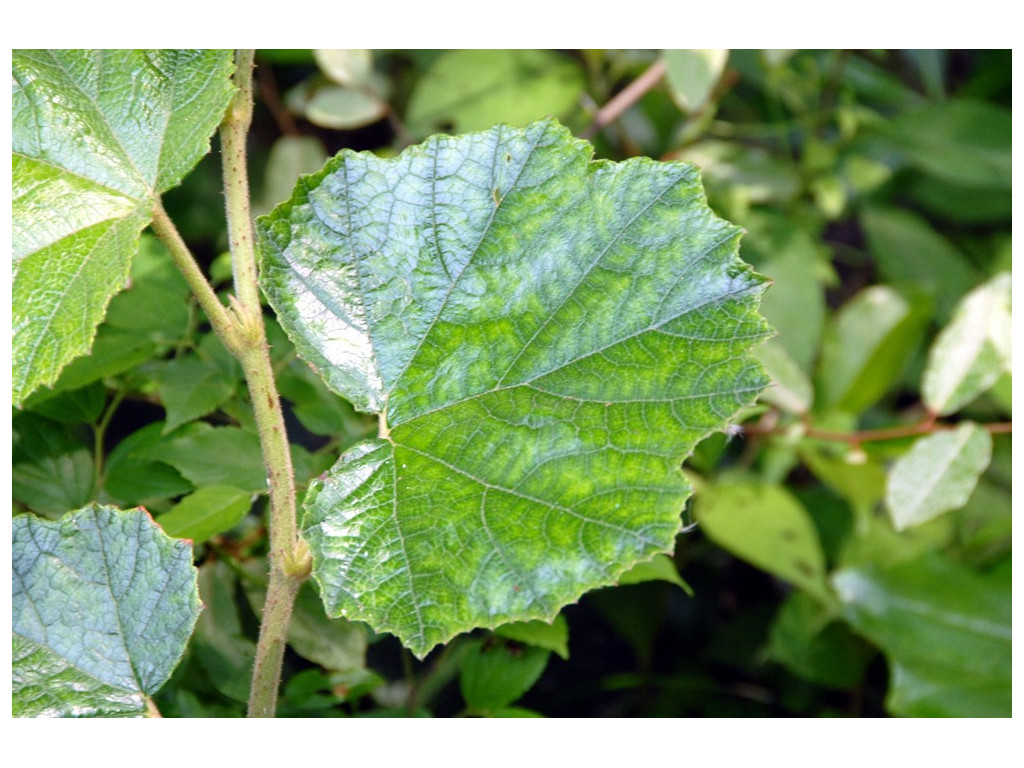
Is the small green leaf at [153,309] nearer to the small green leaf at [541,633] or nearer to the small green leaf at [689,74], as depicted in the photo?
the small green leaf at [541,633]

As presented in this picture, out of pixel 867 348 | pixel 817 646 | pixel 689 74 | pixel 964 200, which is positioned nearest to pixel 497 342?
pixel 689 74

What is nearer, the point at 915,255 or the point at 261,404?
the point at 261,404

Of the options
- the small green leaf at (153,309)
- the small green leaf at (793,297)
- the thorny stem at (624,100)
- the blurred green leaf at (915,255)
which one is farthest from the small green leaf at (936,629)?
the small green leaf at (153,309)

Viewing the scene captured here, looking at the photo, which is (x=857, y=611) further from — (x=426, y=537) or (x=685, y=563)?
(x=426, y=537)

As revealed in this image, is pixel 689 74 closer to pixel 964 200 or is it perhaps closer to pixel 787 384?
pixel 787 384

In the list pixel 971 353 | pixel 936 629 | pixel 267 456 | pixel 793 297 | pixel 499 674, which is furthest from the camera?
pixel 793 297

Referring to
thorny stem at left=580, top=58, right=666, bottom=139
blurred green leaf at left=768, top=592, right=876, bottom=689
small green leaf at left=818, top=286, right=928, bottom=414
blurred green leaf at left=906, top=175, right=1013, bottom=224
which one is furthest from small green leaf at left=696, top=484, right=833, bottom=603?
blurred green leaf at left=906, top=175, right=1013, bottom=224

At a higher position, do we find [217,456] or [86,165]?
[86,165]

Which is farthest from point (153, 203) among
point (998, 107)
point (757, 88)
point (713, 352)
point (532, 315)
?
point (998, 107)
